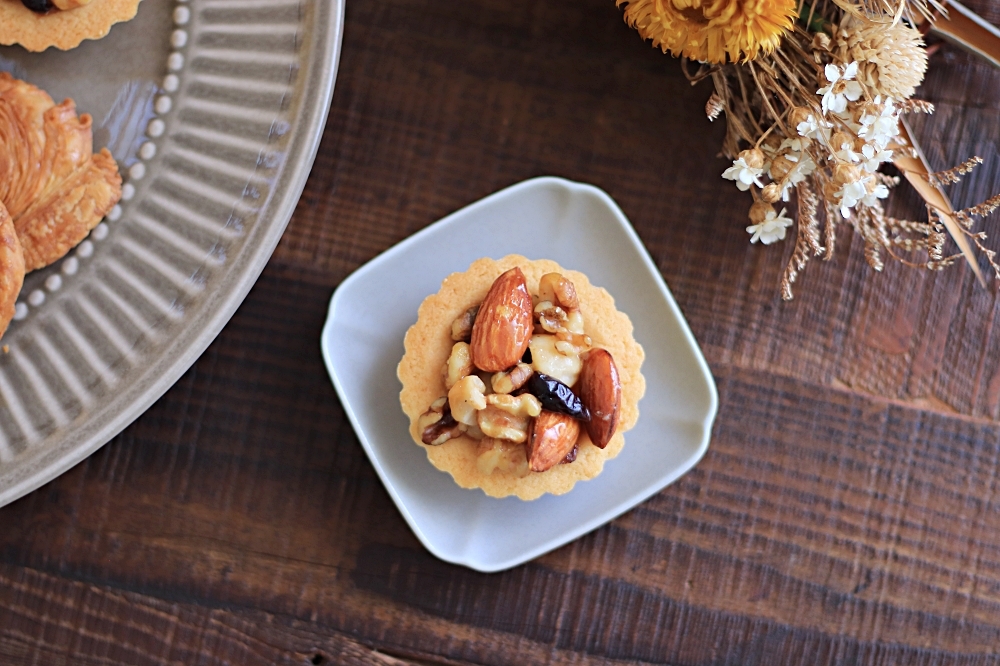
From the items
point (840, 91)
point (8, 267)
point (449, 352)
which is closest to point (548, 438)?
point (449, 352)

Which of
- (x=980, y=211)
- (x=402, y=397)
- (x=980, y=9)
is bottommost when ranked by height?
(x=402, y=397)

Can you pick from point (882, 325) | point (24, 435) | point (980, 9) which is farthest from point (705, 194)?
point (24, 435)

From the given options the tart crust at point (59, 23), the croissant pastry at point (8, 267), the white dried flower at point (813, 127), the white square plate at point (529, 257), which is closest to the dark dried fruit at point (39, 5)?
the tart crust at point (59, 23)

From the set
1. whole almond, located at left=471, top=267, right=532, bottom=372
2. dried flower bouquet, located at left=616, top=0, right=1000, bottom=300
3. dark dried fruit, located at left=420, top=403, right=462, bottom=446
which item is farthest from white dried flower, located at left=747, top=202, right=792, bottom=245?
dark dried fruit, located at left=420, top=403, right=462, bottom=446

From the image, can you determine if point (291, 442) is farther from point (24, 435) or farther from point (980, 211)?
point (980, 211)

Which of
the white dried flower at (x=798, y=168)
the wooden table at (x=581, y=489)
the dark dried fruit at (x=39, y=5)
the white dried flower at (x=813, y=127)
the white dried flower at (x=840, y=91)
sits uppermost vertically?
the white dried flower at (x=840, y=91)

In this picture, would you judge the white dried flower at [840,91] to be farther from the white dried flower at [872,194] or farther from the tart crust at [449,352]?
the tart crust at [449,352]

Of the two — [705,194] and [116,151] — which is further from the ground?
[705,194]

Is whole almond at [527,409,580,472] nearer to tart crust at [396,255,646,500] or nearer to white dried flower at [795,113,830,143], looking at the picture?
tart crust at [396,255,646,500]
